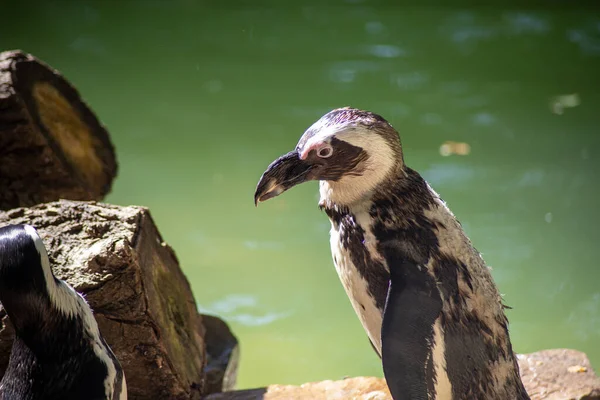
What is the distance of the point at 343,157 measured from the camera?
1.86 m

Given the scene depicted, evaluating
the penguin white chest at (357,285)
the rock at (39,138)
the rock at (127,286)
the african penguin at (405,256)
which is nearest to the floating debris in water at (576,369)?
the african penguin at (405,256)

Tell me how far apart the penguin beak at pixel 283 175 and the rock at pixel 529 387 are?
804 millimetres

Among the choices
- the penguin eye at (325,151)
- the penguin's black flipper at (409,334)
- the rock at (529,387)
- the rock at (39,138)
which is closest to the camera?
the penguin's black flipper at (409,334)

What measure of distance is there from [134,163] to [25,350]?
121 inches

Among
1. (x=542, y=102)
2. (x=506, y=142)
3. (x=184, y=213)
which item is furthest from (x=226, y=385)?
(x=542, y=102)

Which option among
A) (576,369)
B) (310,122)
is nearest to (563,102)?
(310,122)

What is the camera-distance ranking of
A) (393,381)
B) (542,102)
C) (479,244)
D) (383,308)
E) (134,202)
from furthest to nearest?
(542,102)
(134,202)
(479,244)
(383,308)
(393,381)

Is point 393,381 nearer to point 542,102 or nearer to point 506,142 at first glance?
point 506,142

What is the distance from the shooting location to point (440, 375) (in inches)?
70.9

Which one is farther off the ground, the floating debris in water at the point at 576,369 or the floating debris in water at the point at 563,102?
the floating debris in water at the point at 563,102

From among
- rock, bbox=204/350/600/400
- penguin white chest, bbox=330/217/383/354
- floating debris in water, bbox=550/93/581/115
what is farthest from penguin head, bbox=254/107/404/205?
floating debris in water, bbox=550/93/581/115

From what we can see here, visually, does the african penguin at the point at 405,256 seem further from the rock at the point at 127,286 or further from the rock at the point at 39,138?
the rock at the point at 39,138

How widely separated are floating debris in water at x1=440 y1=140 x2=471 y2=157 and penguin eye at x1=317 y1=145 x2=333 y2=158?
305 centimetres

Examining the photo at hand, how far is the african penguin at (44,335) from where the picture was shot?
1640 millimetres
